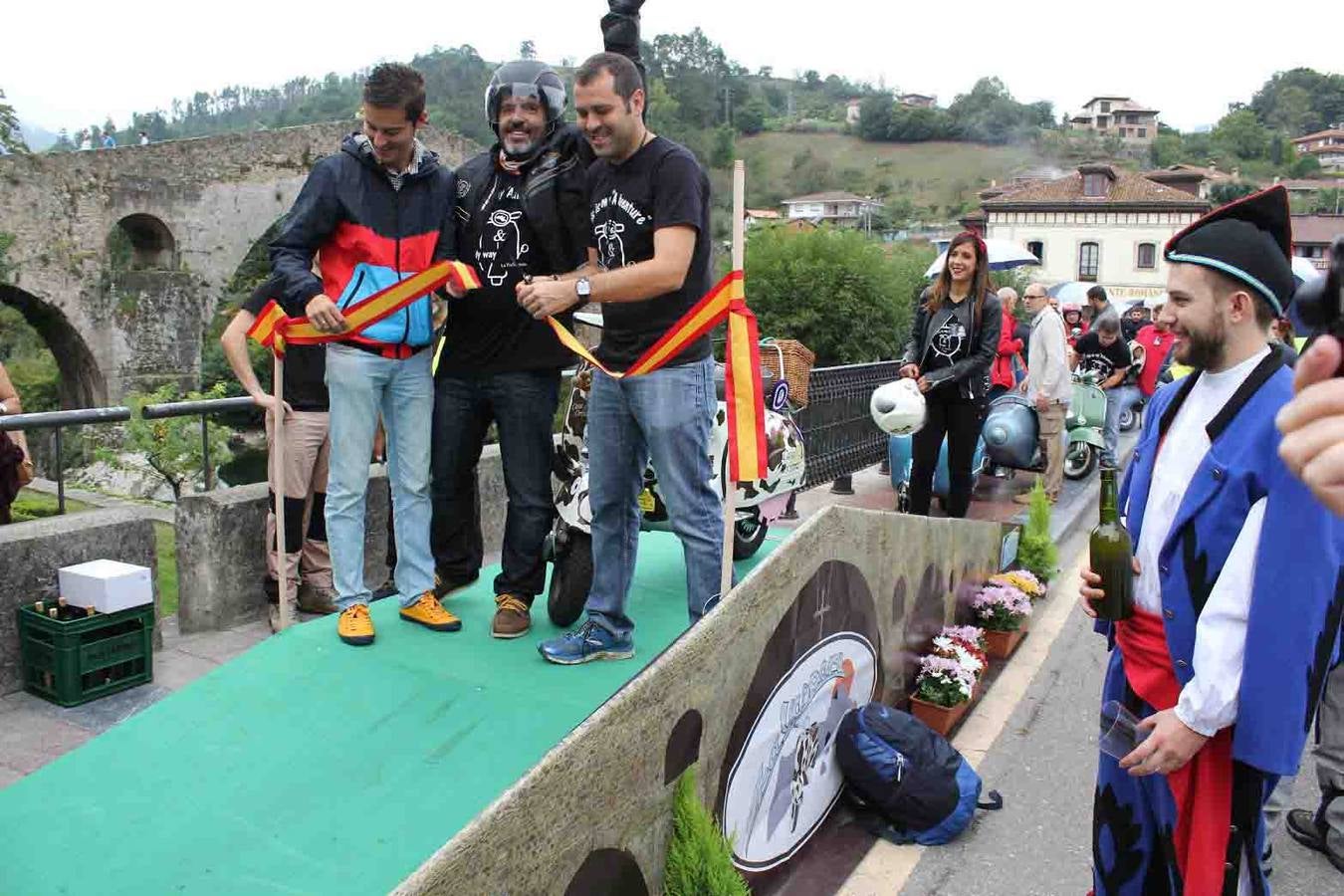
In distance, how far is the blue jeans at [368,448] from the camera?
4207mm

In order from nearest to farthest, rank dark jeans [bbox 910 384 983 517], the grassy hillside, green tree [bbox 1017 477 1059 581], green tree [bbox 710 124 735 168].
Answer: green tree [bbox 1017 477 1059 581] < dark jeans [bbox 910 384 983 517] < green tree [bbox 710 124 735 168] < the grassy hillside

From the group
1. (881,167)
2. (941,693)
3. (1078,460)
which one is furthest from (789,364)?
(881,167)

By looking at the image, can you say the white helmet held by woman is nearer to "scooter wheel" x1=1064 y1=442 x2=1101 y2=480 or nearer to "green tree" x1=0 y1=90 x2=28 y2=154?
"scooter wheel" x1=1064 y1=442 x2=1101 y2=480

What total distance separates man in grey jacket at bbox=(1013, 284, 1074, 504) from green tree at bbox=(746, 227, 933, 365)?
1589cm

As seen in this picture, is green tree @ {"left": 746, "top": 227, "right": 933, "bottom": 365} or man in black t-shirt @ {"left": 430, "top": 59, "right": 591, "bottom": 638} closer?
man in black t-shirt @ {"left": 430, "top": 59, "right": 591, "bottom": 638}

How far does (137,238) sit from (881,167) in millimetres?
109664

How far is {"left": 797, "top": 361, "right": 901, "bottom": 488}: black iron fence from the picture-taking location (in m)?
9.78

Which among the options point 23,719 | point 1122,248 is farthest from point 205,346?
point 1122,248

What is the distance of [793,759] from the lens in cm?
363

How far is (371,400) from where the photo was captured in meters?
4.24

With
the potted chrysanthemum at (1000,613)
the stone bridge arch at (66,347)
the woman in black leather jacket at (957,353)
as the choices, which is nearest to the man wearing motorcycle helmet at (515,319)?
the potted chrysanthemum at (1000,613)

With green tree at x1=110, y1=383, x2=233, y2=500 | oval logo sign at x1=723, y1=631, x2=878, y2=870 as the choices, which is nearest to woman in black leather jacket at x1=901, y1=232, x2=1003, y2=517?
oval logo sign at x1=723, y1=631, x2=878, y2=870

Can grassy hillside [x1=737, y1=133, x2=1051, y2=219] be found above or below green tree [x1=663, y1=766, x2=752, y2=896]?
above

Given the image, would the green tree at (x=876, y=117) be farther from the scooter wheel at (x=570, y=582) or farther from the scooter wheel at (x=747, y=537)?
the scooter wheel at (x=570, y=582)
